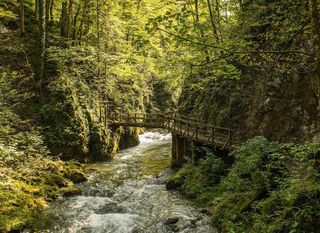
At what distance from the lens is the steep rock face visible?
11336mm

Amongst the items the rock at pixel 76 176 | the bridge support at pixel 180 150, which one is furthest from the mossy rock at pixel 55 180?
the bridge support at pixel 180 150

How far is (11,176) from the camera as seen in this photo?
1177cm

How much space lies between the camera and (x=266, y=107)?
43.8 feet

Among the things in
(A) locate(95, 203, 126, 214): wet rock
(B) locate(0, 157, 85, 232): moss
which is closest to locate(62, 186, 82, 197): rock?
(B) locate(0, 157, 85, 232): moss

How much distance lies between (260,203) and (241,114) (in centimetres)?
676

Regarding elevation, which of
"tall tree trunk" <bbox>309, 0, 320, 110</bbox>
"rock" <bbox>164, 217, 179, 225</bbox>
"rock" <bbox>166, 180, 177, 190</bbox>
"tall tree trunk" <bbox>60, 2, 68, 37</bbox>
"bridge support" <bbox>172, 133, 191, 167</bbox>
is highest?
"tall tree trunk" <bbox>60, 2, 68, 37</bbox>

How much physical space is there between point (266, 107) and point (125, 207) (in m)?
7.24

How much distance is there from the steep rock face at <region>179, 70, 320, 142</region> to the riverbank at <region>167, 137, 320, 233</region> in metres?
1.30

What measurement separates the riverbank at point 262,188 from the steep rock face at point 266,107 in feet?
4.28

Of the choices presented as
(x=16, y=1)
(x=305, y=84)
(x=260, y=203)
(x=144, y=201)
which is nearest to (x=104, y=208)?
(x=144, y=201)

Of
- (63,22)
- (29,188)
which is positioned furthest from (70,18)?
(29,188)

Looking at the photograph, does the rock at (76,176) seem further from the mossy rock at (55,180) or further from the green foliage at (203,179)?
the green foliage at (203,179)

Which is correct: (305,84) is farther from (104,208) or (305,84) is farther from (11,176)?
(11,176)

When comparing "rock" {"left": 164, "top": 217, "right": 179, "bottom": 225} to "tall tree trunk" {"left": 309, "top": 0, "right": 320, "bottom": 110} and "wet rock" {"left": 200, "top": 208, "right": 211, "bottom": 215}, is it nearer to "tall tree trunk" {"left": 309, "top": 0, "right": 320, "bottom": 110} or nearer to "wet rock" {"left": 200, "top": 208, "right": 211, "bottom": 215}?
"wet rock" {"left": 200, "top": 208, "right": 211, "bottom": 215}
